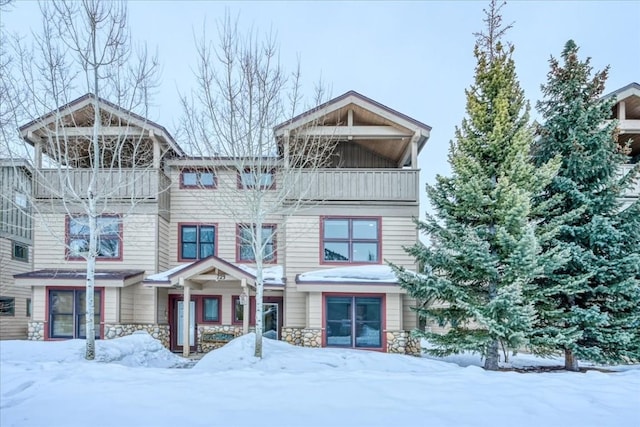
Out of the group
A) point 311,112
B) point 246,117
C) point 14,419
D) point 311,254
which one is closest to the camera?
point 14,419

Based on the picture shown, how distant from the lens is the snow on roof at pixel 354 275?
41.2 feet

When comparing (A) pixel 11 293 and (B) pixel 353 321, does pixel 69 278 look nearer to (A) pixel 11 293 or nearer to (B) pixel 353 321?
(A) pixel 11 293

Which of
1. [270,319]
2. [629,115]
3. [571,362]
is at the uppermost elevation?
[629,115]

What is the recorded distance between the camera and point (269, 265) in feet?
49.6

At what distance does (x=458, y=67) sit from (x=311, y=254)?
83803mm

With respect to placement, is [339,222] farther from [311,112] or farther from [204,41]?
[204,41]

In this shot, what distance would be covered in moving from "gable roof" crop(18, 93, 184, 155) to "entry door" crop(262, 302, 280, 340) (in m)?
5.92

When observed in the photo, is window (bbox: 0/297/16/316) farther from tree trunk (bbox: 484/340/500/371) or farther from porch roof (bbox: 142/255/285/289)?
tree trunk (bbox: 484/340/500/371)

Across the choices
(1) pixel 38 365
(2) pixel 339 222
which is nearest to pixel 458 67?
(2) pixel 339 222

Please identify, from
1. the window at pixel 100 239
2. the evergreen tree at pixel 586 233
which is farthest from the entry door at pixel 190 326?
the evergreen tree at pixel 586 233

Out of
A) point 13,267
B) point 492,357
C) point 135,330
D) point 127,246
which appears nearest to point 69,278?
point 127,246

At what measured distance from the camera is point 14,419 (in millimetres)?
4883

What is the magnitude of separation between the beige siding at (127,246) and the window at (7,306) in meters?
6.07

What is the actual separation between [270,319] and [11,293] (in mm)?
11874
